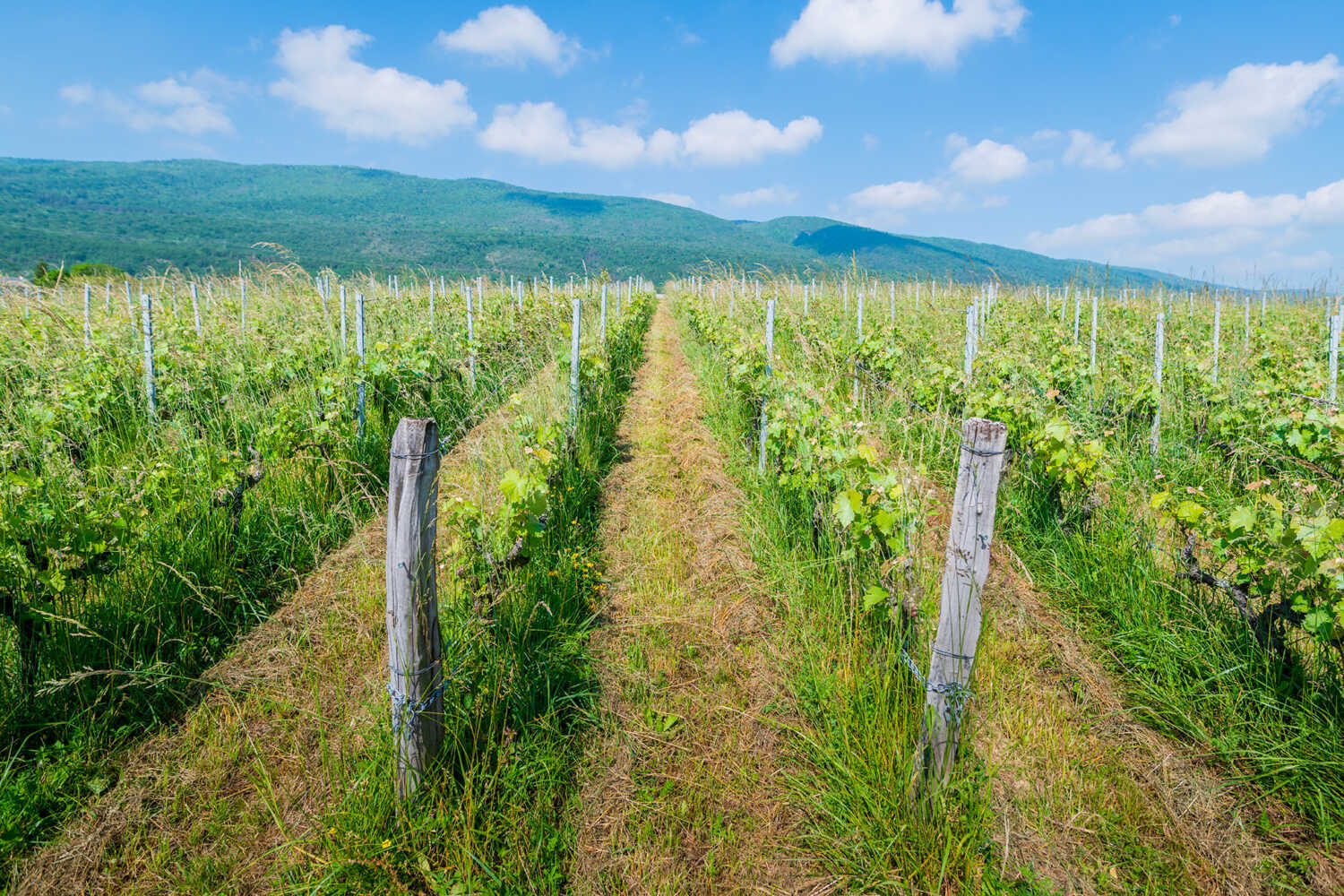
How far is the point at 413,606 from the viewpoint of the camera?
199 centimetres

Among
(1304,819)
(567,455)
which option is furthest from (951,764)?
(567,455)

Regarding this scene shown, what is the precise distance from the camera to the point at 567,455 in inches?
189

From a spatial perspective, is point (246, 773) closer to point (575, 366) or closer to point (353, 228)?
point (575, 366)

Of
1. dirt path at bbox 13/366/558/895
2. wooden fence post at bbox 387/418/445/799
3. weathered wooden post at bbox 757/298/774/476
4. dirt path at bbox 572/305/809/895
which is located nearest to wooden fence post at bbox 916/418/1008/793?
dirt path at bbox 572/305/809/895

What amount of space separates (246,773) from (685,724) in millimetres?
1676

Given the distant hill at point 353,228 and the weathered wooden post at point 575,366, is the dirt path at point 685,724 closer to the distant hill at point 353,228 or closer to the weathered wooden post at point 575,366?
Answer: the weathered wooden post at point 575,366

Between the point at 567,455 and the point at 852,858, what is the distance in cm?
337

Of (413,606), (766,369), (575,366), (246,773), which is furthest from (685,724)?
(575,366)

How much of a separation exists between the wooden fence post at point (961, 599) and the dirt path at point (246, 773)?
1.83 meters

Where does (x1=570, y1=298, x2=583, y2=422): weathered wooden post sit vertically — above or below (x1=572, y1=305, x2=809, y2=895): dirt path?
above

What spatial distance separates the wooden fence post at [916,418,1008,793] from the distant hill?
771 centimetres

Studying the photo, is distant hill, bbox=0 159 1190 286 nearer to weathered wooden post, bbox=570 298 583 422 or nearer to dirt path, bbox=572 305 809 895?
weathered wooden post, bbox=570 298 583 422

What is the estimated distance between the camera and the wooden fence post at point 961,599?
1851 millimetres

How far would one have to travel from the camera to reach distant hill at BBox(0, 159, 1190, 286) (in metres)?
70.7
